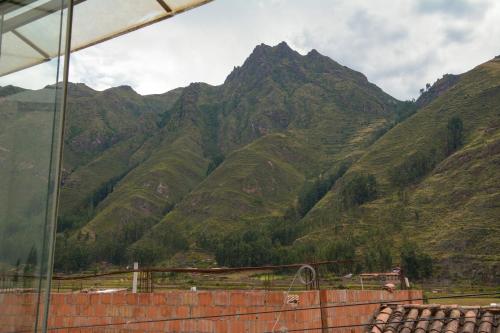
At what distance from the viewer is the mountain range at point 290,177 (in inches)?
2069

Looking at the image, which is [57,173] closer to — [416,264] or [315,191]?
[416,264]

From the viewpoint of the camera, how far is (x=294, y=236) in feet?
209

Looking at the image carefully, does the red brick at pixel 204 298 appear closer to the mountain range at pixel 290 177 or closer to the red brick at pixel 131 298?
the red brick at pixel 131 298

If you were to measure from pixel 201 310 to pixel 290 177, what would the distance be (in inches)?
3185

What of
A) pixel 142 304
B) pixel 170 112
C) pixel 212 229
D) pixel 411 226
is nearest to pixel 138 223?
pixel 212 229

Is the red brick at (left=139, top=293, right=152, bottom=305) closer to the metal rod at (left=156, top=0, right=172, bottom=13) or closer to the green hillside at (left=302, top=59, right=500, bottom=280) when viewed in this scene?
the metal rod at (left=156, top=0, right=172, bottom=13)

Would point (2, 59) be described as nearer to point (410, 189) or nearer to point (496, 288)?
point (496, 288)

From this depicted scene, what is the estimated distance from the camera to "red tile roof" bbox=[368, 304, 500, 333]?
23.0ft

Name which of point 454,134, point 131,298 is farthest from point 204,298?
point 454,134

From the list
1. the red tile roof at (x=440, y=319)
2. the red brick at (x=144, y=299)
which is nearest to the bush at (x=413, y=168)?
the red tile roof at (x=440, y=319)

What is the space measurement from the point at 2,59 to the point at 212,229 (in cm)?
6726

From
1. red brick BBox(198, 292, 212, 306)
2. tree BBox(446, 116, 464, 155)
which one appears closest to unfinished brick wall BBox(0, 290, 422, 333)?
red brick BBox(198, 292, 212, 306)

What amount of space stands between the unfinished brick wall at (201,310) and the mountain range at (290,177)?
3193 cm

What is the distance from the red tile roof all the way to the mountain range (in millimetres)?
34143
